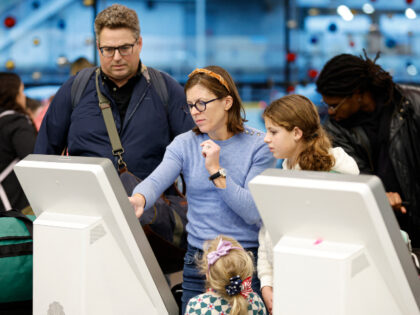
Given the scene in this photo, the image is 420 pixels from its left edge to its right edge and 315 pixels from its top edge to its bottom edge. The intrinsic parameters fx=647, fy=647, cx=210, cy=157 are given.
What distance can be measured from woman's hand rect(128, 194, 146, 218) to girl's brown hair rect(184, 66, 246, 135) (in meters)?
0.40

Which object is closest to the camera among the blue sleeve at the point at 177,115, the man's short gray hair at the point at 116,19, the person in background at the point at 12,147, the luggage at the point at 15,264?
the luggage at the point at 15,264

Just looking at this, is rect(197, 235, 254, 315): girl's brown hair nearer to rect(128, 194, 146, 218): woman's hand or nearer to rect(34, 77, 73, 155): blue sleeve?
rect(128, 194, 146, 218): woman's hand

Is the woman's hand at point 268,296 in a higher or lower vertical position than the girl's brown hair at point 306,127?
lower

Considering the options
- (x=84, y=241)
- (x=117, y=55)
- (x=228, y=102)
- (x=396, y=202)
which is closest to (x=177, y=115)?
(x=117, y=55)

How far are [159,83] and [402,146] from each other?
1092 mm

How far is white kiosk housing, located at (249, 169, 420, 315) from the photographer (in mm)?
1413

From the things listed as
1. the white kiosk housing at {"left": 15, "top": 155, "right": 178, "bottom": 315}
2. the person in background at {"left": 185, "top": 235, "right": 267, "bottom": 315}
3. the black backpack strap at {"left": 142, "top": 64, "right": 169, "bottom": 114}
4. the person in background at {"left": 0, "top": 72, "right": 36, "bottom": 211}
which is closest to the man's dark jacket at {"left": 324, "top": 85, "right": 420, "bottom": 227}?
the black backpack strap at {"left": 142, "top": 64, "right": 169, "bottom": 114}

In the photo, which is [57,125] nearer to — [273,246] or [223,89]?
[223,89]

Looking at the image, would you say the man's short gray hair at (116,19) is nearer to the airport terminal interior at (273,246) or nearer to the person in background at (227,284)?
the airport terminal interior at (273,246)

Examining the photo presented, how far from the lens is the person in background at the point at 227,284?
1861 mm

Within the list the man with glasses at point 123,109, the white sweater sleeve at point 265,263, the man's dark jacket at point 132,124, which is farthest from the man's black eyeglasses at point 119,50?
the white sweater sleeve at point 265,263

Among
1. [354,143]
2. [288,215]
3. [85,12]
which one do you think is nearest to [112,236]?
[288,215]

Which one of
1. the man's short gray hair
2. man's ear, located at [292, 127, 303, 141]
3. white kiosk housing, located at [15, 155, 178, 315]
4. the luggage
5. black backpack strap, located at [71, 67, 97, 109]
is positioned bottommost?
the luggage

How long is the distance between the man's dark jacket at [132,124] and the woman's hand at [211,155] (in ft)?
2.26
